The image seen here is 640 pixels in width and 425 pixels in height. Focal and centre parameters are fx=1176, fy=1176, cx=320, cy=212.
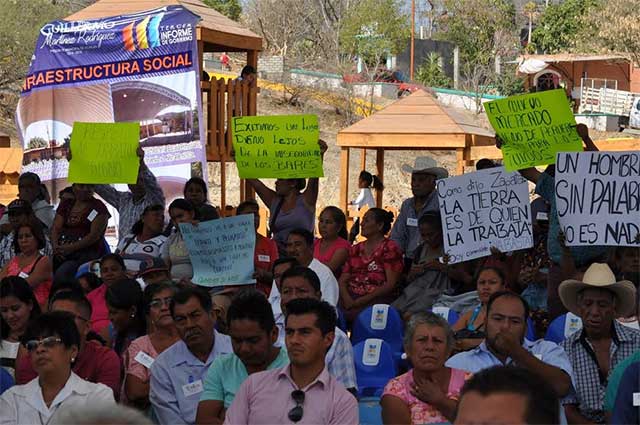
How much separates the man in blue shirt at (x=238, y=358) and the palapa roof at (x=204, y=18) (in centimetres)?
932

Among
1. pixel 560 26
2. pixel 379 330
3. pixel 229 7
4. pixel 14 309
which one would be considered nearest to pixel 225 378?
pixel 14 309

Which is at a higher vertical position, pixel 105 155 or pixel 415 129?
pixel 415 129

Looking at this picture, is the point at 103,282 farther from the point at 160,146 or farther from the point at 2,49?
the point at 2,49

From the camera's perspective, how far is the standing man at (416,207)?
9.77 meters

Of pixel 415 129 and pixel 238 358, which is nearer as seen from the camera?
pixel 238 358

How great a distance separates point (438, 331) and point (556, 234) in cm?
247

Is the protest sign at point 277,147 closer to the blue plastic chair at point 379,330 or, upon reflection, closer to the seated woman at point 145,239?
the seated woman at point 145,239

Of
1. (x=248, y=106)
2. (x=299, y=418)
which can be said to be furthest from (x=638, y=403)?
(x=248, y=106)

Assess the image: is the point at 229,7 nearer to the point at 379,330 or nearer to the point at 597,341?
the point at 379,330

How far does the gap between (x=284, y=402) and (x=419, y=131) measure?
9.69 metres

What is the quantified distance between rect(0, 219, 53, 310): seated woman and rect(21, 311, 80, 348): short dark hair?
113 inches

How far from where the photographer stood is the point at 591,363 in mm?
6430

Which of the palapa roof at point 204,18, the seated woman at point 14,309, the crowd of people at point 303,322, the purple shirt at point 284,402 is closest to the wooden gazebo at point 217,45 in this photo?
the palapa roof at point 204,18

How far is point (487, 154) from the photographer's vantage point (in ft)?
50.5
